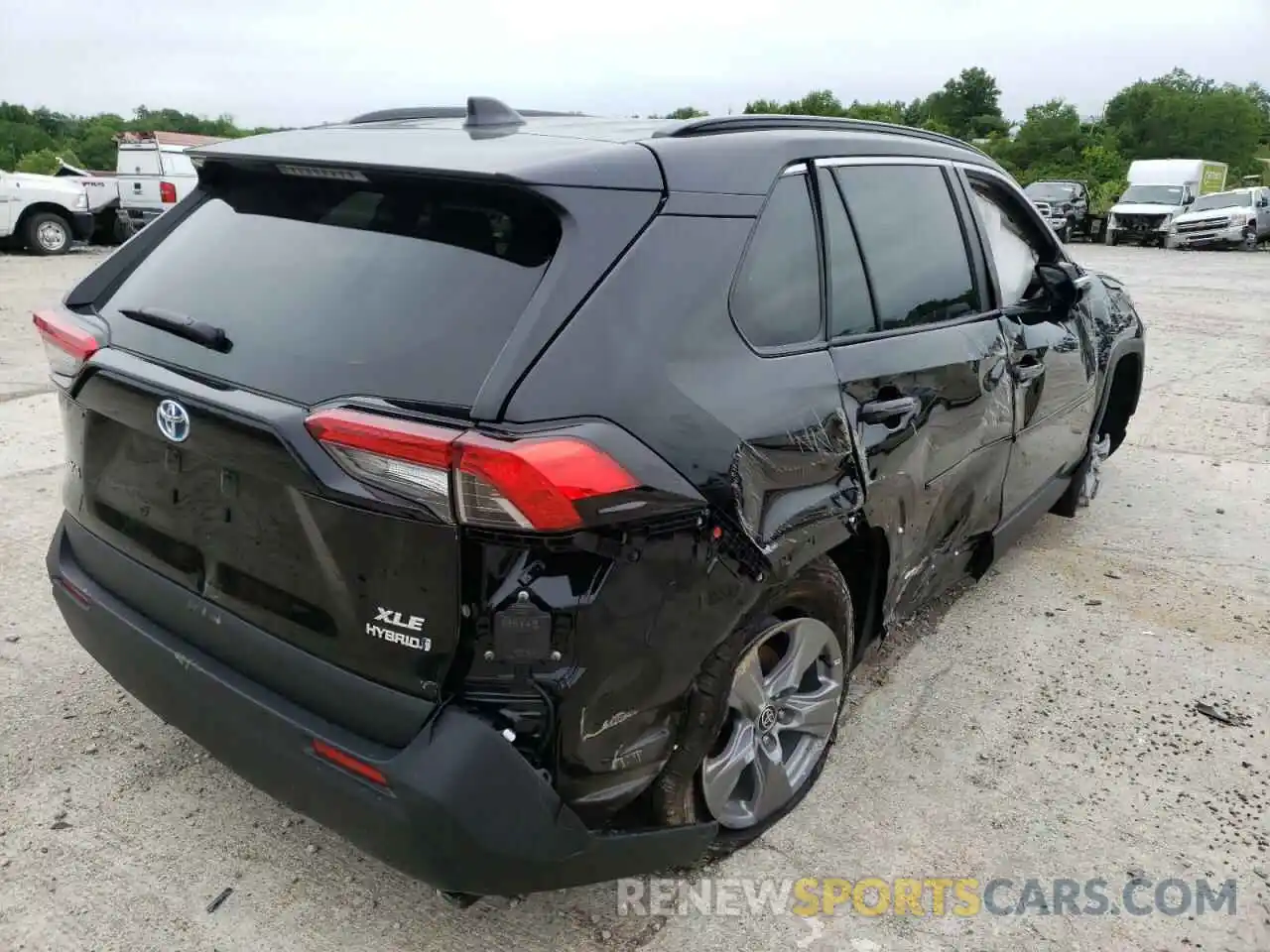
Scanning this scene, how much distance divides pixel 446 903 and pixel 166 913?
650 mm

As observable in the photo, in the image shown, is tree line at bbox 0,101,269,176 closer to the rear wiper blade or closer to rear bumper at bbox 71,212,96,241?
rear bumper at bbox 71,212,96,241

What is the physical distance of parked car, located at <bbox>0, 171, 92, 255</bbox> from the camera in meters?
16.2

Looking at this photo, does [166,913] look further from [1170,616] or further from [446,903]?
[1170,616]

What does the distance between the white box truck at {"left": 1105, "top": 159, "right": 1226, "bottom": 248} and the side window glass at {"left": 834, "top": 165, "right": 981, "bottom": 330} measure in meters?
28.5

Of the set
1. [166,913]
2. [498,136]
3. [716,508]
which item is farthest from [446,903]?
[498,136]

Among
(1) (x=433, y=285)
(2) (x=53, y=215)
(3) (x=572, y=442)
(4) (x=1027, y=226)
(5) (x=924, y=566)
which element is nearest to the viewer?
(3) (x=572, y=442)

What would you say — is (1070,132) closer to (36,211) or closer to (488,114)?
(36,211)

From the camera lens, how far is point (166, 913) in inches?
91.5

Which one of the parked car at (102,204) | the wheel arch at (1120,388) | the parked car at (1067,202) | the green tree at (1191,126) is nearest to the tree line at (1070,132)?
the green tree at (1191,126)

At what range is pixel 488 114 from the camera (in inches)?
99.9

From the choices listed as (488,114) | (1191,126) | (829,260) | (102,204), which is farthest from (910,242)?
(1191,126)

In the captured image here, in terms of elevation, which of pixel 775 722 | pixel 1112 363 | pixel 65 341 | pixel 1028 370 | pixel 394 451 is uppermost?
pixel 65 341

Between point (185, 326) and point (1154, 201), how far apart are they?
1251 inches

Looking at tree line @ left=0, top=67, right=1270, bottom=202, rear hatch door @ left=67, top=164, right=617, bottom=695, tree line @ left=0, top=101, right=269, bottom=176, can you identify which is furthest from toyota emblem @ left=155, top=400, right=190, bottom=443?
tree line @ left=0, top=101, right=269, bottom=176
